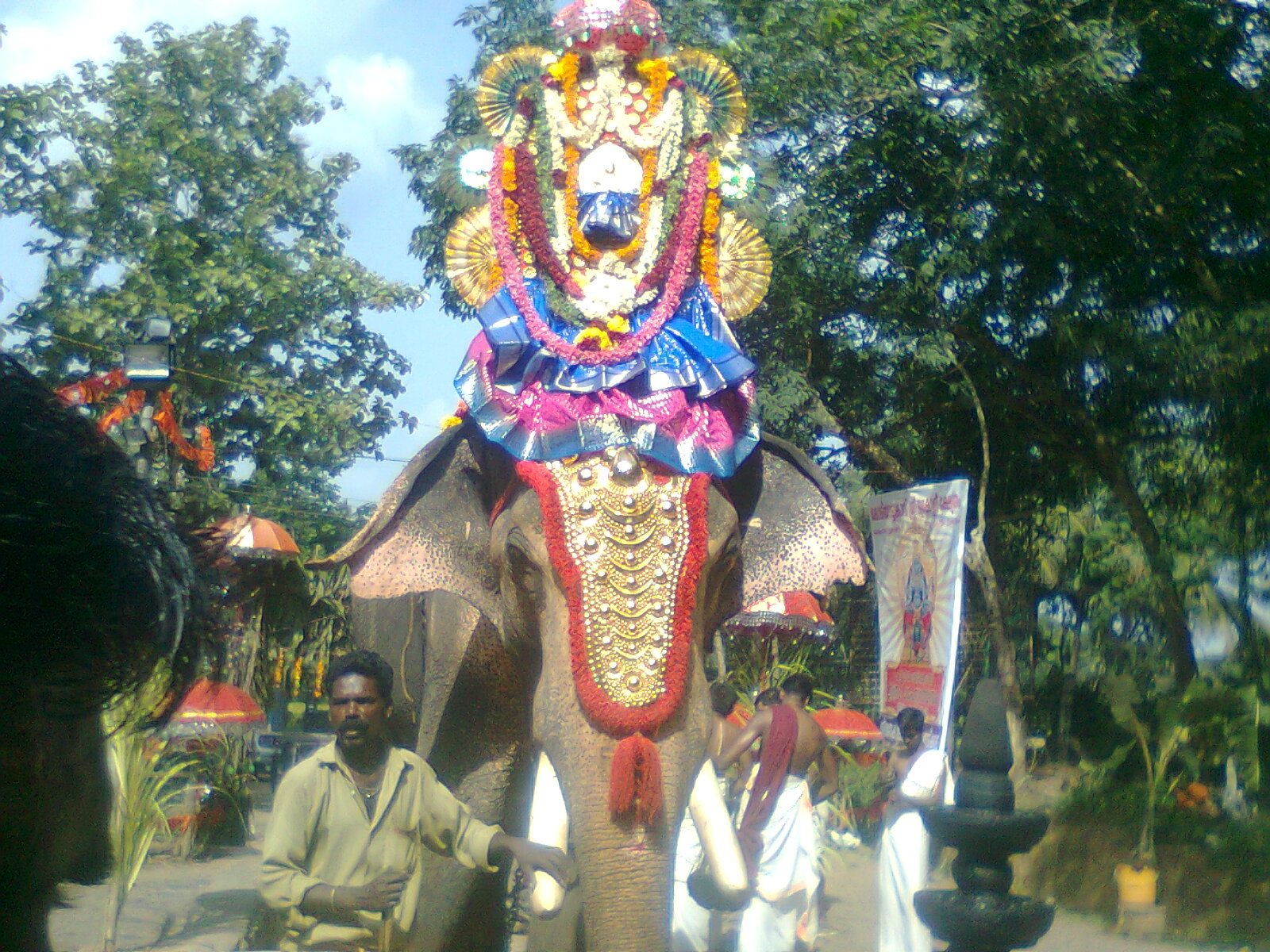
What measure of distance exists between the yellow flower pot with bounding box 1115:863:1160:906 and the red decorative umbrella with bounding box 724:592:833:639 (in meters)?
4.48

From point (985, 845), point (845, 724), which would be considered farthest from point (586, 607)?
point (845, 724)

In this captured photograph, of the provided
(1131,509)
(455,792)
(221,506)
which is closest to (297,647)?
(221,506)

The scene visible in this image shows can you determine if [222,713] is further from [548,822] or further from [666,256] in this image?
[548,822]

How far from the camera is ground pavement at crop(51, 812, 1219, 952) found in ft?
26.7

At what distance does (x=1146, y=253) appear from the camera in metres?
10.0

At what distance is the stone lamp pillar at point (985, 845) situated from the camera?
3.61m

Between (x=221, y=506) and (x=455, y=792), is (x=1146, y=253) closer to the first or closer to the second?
(x=455, y=792)

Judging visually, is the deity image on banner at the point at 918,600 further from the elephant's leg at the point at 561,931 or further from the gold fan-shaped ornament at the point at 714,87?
the elephant's leg at the point at 561,931

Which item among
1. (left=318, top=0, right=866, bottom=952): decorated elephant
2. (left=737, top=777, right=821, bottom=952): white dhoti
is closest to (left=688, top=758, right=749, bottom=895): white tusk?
(left=318, top=0, right=866, bottom=952): decorated elephant

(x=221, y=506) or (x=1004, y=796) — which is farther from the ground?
(x=221, y=506)

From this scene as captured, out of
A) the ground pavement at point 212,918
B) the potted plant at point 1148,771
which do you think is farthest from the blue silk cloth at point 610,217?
the potted plant at point 1148,771

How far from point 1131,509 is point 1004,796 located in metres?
7.41

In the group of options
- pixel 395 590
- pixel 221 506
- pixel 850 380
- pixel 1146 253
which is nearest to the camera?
→ pixel 395 590

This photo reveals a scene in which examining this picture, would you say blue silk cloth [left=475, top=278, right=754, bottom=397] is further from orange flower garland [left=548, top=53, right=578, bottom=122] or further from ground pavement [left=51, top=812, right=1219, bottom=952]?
ground pavement [left=51, top=812, right=1219, bottom=952]
